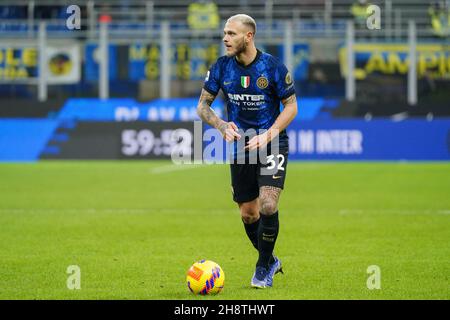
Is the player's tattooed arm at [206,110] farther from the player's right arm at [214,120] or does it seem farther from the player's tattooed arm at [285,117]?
the player's tattooed arm at [285,117]

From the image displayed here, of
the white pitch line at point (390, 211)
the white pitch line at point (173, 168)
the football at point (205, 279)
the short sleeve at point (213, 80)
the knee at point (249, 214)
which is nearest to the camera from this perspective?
the football at point (205, 279)

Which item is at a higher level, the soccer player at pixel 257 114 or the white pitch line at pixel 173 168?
the soccer player at pixel 257 114

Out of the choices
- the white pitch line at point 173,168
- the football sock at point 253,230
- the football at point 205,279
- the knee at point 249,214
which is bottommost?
the white pitch line at point 173,168

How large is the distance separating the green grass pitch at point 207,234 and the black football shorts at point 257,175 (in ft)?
2.58

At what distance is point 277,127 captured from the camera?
8.45 meters

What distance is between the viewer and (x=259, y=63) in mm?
8555

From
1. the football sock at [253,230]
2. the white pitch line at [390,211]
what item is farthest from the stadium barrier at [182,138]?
the football sock at [253,230]

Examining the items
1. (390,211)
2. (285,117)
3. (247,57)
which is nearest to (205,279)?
(285,117)

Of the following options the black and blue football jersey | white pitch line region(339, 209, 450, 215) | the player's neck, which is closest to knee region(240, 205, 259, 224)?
→ the black and blue football jersey

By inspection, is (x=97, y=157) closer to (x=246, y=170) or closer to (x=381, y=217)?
(x=381, y=217)

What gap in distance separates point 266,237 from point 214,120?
1132mm

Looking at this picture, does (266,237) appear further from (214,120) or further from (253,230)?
(214,120)

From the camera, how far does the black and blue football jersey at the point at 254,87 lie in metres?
8.53

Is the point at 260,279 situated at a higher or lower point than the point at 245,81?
lower
